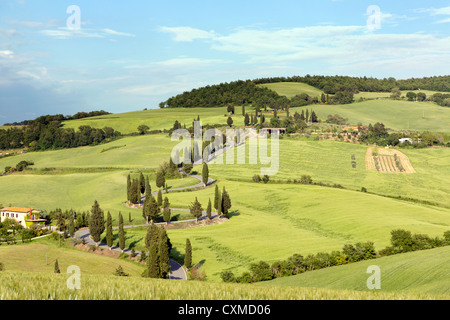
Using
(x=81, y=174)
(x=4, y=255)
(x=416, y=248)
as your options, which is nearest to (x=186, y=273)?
(x=4, y=255)

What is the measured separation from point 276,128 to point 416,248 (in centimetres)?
13113

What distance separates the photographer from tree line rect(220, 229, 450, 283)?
5547 centimetres

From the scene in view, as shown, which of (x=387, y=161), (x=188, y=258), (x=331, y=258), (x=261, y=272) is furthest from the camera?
(x=387, y=161)

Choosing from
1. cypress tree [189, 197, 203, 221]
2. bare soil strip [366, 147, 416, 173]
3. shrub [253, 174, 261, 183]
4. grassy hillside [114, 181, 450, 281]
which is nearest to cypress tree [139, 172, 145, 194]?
grassy hillside [114, 181, 450, 281]

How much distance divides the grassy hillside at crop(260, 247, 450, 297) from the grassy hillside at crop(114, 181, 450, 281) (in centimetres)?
1118

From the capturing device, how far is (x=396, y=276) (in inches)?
1649

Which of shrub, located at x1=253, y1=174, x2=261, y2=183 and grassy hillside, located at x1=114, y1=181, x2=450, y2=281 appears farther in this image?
shrub, located at x1=253, y1=174, x2=261, y2=183

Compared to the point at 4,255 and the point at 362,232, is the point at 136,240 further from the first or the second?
the point at 362,232

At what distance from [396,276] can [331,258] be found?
650 inches

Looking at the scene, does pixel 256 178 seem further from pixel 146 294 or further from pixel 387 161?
pixel 146 294

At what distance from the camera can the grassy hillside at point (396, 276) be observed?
1460 inches

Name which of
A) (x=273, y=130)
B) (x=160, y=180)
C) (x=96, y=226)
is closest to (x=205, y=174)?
(x=160, y=180)

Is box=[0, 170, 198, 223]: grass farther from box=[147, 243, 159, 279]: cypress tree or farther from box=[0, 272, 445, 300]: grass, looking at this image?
box=[0, 272, 445, 300]: grass

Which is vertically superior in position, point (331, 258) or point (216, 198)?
point (216, 198)
